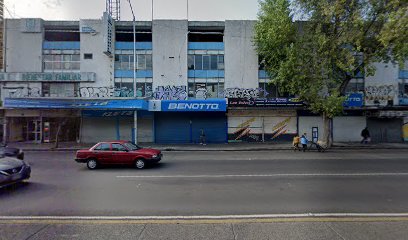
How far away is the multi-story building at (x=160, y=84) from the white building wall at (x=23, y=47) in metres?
0.08

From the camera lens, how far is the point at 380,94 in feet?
84.4

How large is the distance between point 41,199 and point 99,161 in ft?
17.1

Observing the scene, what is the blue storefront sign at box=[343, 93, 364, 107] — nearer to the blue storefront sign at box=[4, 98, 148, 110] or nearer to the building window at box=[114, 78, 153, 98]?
the building window at box=[114, 78, 153, 98]

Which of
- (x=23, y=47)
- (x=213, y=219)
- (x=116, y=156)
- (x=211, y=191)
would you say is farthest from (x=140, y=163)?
(x=23, y=47)

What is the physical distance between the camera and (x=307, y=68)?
798 inches

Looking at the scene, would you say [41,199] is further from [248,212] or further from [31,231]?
[248,212]

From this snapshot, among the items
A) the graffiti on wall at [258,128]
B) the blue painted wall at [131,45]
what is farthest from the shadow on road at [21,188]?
the blue painted wall at [131,45]

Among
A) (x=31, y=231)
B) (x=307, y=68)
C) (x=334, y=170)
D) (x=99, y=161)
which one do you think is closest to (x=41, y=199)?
(x=31, y=231)

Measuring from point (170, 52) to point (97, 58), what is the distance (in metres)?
6.73

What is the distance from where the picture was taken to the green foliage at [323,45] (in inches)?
707

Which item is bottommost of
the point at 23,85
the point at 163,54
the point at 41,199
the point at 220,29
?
the point at 41,199

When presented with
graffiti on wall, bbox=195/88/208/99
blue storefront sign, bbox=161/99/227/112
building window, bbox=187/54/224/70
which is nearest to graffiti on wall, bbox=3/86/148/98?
blue storefront sign, bbox=161/99/227/112

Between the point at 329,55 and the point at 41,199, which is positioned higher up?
the point at 329,55

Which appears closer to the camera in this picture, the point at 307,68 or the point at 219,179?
the point at 219,179
